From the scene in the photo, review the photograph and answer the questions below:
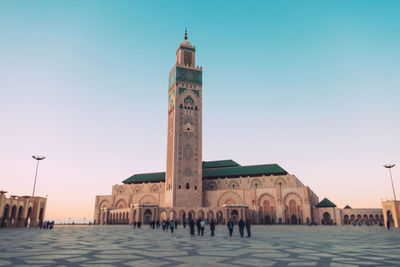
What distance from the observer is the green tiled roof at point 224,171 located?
6119 centimetres

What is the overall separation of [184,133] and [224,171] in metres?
12.4

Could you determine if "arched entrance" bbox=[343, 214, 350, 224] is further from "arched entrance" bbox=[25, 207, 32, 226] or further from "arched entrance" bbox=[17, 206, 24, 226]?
"arched entrance" bbox=[17, 206, 24, 226]

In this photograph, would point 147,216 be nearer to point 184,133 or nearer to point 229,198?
point 229,198

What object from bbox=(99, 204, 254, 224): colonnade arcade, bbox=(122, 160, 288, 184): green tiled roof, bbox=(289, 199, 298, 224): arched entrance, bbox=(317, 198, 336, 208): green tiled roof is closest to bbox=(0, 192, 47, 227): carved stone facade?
bbox=(99, 204, 254, 224): colonnade arcade

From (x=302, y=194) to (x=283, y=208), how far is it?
426 centimetres

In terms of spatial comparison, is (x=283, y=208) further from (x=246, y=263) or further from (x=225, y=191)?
(x=246, y=263)

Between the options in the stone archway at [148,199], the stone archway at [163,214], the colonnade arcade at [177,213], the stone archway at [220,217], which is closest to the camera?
the colonnade arcade at [177,213]

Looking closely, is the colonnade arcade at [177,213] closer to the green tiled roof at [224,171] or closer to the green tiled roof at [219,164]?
the green tiled roof at [224,171]

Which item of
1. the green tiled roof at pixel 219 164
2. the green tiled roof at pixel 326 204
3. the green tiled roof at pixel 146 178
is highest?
the green tiled roof at pixel 219 164

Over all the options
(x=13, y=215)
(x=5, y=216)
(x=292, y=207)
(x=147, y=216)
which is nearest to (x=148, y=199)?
(x=147, y=216)

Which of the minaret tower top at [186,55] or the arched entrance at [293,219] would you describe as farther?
the minaret tower top at [186,55]

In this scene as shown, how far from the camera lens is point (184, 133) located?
60906mm

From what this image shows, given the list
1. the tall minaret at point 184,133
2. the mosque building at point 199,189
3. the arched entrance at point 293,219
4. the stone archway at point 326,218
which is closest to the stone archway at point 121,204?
the mosque building at point 199,189

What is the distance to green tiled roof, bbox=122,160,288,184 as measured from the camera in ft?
201
